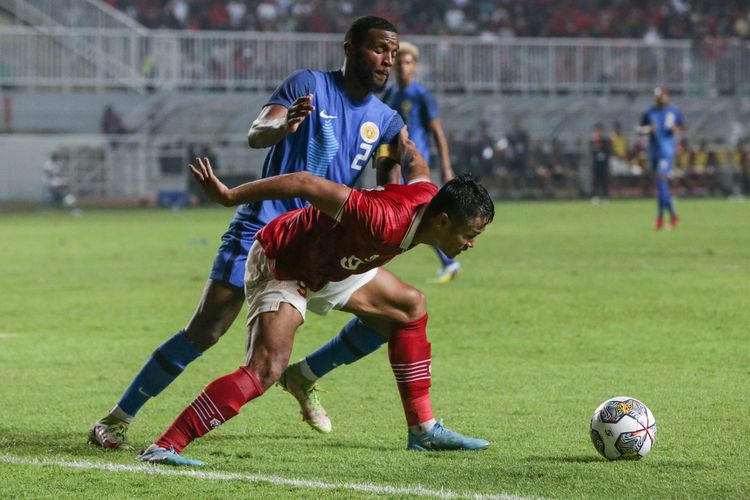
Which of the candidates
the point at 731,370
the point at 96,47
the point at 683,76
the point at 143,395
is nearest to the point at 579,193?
the point at 683,76

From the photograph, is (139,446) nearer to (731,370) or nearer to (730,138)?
(731,370)

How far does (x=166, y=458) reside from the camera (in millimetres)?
5434

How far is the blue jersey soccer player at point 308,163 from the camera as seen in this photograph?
6016 mm

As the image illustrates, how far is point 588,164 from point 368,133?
30.2 m

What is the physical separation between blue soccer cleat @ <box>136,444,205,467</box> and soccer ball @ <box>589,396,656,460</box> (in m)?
1.74

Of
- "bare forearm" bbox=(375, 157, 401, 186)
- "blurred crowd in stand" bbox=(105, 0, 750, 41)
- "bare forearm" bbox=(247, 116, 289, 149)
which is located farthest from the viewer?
"blurred crowd in stand" bbox=(105, 0, 750, 41)

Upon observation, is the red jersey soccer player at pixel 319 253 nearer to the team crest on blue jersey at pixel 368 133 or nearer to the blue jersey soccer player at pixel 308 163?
the blue jersey soccer player at pixel 308 163

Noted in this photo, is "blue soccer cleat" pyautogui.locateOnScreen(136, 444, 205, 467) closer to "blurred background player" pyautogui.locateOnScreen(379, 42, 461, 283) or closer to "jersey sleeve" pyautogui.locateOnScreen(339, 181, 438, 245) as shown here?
"jersey sleeve" pyautogui.locateOnScreen(339, 181, 438, 245)

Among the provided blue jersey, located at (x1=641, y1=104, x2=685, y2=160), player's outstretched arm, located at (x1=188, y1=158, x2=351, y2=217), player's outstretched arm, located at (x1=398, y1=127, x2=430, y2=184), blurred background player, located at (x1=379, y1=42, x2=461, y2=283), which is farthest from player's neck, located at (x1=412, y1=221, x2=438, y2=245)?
blue jersey, located at (x1=641, y1=104, x2=685, y2=160)

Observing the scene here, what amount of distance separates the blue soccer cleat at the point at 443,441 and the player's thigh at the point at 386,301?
538 mm

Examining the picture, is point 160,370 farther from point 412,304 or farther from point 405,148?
point 405,148

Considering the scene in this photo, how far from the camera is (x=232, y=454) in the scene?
5855mm

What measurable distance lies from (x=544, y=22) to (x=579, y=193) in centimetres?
708

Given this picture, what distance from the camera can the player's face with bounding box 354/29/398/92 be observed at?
618 cm
